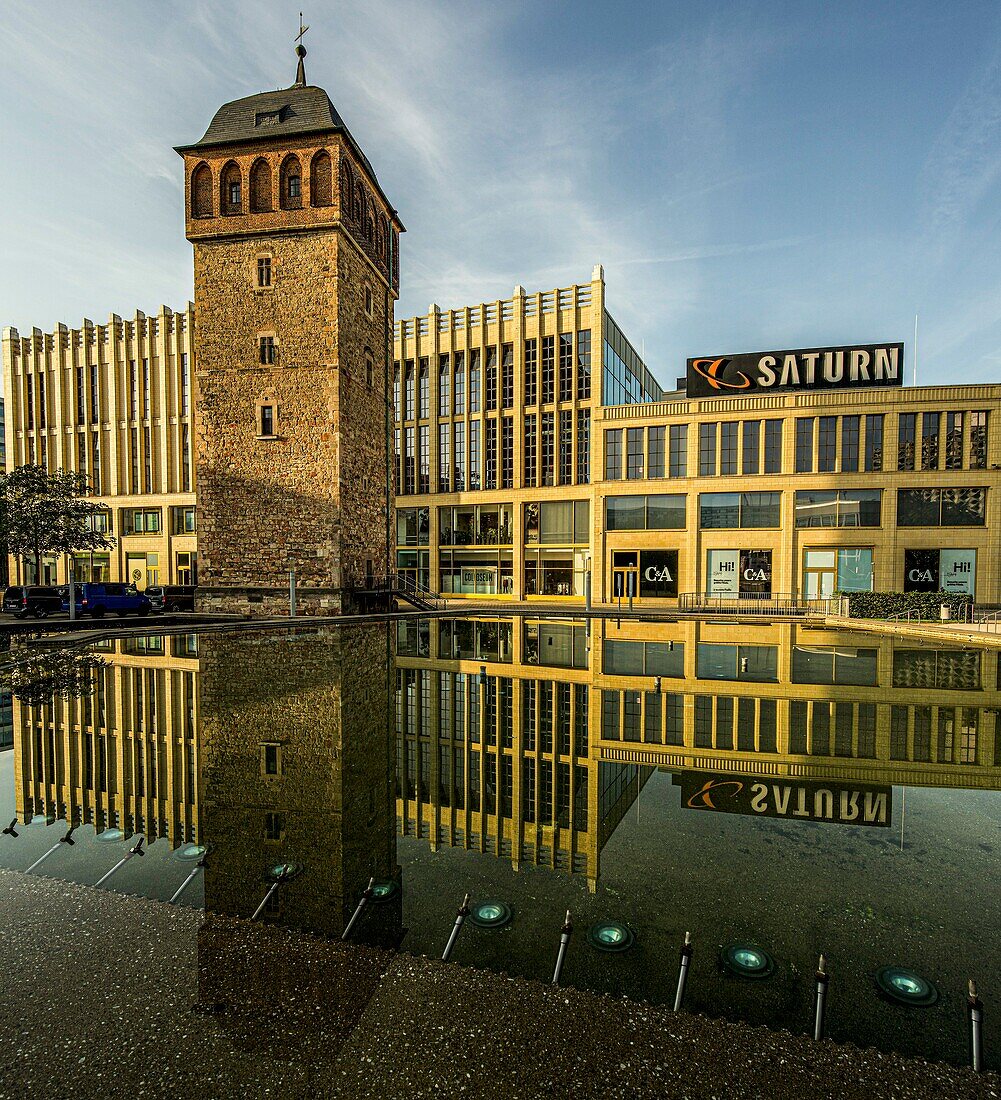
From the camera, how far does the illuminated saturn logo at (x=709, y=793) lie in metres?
6.40

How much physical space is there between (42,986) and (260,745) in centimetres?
452

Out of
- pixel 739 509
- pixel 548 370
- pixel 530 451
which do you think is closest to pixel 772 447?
pixel 739 509

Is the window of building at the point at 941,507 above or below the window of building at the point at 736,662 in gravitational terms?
above

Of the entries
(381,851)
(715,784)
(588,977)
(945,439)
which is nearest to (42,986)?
(381,851)

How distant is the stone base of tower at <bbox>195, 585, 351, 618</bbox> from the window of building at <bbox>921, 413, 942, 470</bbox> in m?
35.9

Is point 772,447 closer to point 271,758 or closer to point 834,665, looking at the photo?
point 834,665

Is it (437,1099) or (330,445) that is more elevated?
(330,445)

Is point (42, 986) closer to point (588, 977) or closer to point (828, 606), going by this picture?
point (588, 977)

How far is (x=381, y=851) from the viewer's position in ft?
16.9

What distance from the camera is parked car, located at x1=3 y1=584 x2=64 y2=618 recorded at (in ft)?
91.5

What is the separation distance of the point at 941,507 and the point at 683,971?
4025 cm

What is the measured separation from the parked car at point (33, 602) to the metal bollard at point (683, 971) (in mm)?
34881

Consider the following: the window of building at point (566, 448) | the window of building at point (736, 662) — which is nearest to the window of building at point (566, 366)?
the window of building at point (566, 448)

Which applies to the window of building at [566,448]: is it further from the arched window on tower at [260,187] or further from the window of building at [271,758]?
the window of building at [271,758]
